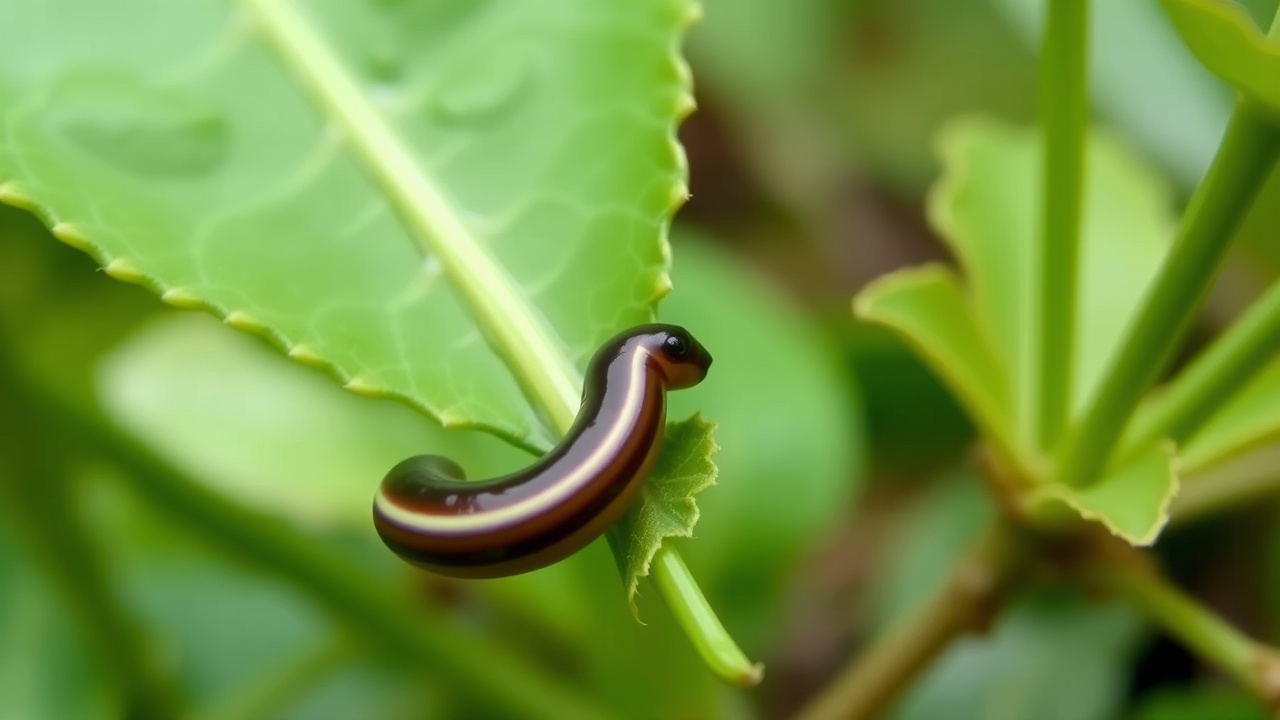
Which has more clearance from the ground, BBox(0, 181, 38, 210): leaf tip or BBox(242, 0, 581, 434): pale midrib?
BBox(0, 181, 38, 210): leaf tip

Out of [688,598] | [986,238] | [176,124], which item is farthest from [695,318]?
[688,598]

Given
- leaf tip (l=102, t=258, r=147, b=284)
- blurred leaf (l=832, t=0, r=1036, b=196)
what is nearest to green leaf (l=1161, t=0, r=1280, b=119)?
leaf tip (l=102, t=258, r=147, b=284)

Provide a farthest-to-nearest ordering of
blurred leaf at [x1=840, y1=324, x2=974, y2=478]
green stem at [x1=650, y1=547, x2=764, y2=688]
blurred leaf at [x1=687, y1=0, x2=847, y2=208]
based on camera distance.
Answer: blurred leaf at [x1=687, y1=0, x2=847, y2=208] → blurred leaf at [x1=840, y1=324, x2=974, y2=478] → green stem at [x1=650, y1=547, x2=764, y2=688]

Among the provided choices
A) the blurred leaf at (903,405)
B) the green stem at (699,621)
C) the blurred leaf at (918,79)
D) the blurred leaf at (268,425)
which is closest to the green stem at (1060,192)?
A: the green stem at (699,621)

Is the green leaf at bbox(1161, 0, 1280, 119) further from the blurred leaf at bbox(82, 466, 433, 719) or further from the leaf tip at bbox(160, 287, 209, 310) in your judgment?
the blurred leaf at bbox(82, 466, 433, 719)

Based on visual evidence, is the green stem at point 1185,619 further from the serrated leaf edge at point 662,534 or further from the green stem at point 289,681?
the green stem at point 289,681

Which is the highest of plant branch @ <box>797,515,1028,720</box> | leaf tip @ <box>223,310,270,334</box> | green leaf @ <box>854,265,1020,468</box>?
leaf tip @ <box>223,310,270,334</box>
